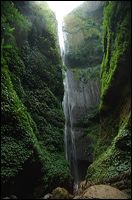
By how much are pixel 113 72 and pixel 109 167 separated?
389cm

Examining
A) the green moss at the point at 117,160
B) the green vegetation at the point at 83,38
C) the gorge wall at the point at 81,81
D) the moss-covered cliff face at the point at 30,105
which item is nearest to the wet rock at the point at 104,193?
the green moss at the point at 117,160

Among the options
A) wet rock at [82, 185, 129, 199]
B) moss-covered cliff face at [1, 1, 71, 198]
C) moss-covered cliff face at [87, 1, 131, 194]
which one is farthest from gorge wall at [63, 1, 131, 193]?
moss-covered cliff face at [1, 1, 71, 198]

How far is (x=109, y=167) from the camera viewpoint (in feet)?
32.3

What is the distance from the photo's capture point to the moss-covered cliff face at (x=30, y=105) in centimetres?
893

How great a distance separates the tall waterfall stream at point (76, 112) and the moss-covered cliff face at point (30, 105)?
1995 mm

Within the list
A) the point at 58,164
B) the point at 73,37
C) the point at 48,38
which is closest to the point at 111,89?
the point at 58,164

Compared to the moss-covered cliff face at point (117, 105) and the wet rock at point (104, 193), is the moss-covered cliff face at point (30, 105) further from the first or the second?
the wet rock at point (104, 193)

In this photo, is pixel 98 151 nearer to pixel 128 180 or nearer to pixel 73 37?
pixel 128 180

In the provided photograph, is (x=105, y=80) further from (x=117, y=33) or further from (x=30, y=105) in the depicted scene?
(x=30, y=105)

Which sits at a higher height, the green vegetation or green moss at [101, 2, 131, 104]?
the green vegetation

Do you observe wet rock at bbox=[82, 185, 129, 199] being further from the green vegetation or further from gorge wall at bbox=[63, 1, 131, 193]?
the green vegetation

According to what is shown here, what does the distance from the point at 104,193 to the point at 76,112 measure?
30.1 ft

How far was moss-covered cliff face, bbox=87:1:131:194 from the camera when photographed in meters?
9.20

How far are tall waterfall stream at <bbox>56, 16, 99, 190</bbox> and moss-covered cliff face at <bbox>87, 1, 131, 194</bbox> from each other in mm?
1973
